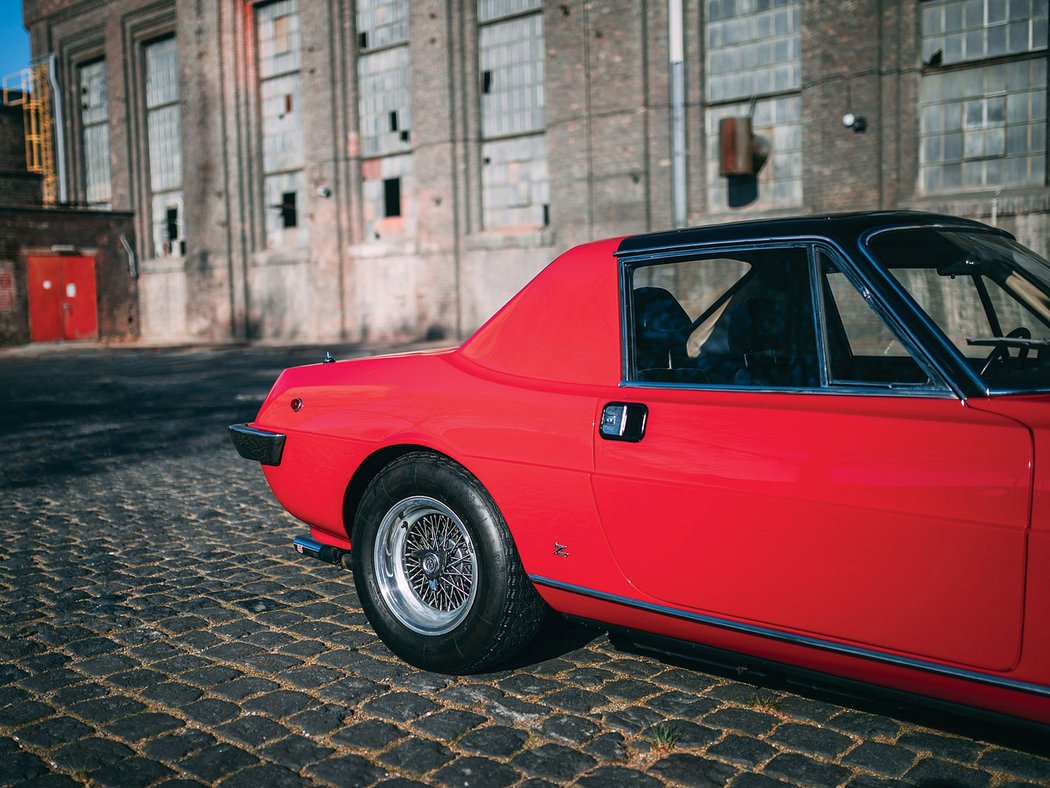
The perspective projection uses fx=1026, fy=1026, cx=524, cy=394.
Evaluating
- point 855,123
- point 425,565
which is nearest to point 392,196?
point 855,123

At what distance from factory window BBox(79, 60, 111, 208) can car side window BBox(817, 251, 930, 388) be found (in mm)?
36022

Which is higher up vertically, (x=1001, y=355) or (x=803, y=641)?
(x=1001, y=355)

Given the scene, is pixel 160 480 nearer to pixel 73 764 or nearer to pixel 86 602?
pixel 86 602

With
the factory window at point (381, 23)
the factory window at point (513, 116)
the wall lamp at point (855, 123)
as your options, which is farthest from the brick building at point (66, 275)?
the wall lamp at point (855, 123)

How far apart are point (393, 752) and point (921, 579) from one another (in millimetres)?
1635

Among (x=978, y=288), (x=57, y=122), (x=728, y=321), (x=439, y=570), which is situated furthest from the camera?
(x=57, y=122)

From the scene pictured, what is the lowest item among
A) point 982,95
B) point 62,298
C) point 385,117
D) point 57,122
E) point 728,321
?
point 728,321

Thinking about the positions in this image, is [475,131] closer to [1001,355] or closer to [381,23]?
[381,23]

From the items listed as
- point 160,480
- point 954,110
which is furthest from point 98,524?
point 954,110

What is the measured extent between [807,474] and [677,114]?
18745 mm

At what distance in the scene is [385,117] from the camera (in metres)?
26.2

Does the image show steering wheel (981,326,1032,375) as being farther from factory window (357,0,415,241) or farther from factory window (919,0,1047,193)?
factory window (357,0,415,241)

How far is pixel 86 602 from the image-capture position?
483 centimetres

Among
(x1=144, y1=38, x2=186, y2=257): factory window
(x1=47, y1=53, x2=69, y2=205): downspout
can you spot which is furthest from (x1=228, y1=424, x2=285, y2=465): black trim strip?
(x1=47, y1=53, x2=69, y2=205): downspout
